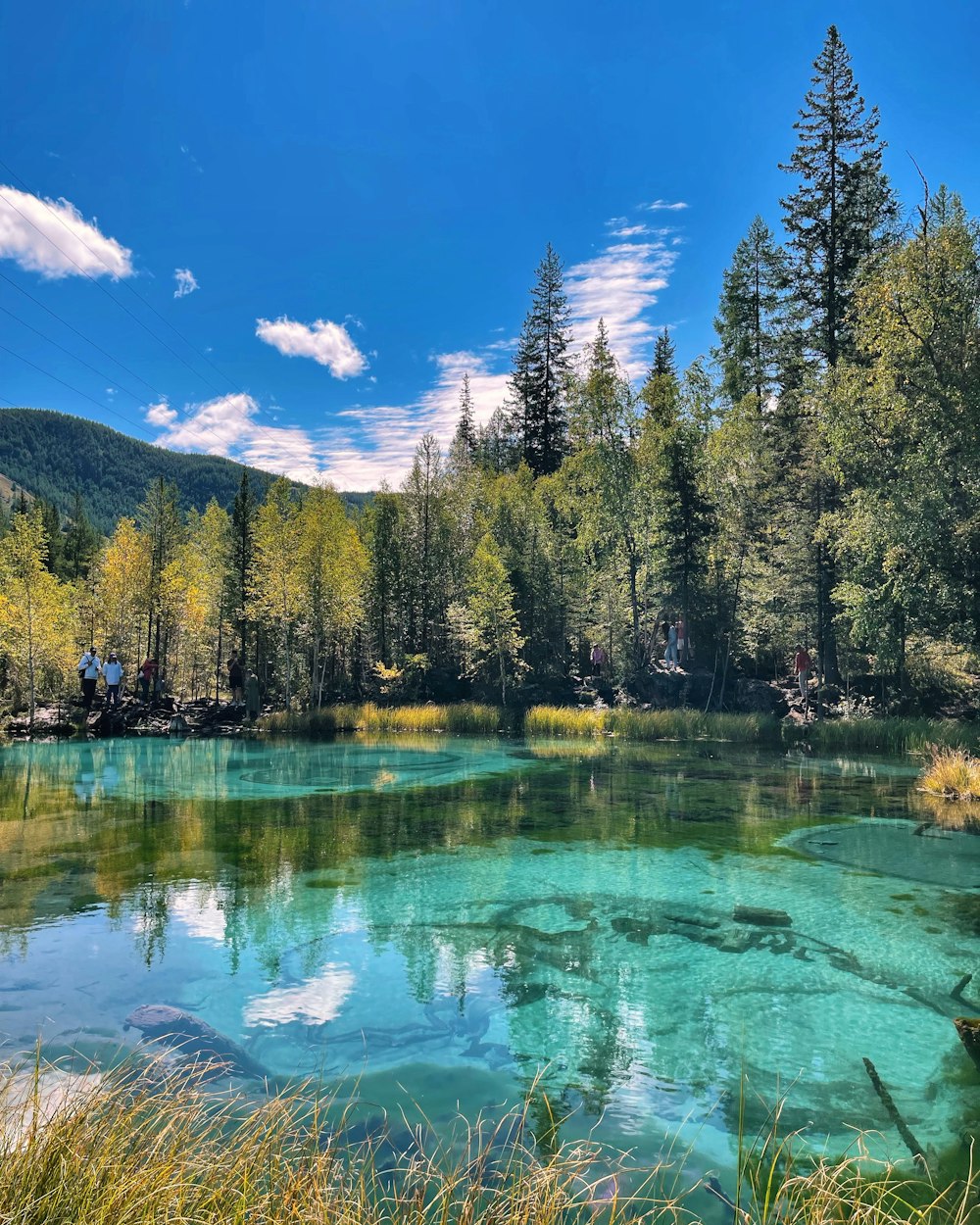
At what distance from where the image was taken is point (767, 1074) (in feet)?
17.8

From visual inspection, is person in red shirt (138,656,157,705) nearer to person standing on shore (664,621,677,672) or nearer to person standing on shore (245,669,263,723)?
person standing on shore (245,669,263,723)

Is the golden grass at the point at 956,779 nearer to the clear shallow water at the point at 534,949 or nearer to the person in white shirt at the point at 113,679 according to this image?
the clear shallow water at the point at 534,949

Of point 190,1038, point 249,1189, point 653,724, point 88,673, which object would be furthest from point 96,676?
point 249,1189

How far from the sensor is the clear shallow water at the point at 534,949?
5367mm

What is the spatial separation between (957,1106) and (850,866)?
6.23 m

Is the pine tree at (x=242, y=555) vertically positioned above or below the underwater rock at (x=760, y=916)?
above

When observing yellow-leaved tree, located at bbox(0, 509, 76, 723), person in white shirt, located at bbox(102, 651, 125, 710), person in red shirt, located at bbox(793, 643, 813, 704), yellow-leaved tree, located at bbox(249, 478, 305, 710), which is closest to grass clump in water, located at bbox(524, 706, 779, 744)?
person in red shirt, located at bbox(793, 643, 813, 704)

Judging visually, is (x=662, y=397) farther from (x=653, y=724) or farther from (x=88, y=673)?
(x=88, y=673)

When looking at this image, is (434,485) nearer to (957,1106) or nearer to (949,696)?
(949,696)

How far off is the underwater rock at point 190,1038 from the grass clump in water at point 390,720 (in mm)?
25863

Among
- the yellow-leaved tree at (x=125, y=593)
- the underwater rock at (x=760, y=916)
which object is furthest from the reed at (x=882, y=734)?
the yellow-leaved tree at (x=125, y=593)

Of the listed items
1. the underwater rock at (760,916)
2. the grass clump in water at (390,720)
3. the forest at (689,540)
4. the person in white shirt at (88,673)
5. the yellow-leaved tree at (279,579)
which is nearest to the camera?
the underwater rock at (760,916)

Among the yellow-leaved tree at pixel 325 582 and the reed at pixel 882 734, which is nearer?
the reed at pixel 882 734

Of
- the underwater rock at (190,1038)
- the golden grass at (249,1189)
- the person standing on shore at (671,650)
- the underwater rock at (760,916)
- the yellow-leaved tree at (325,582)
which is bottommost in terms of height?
the underwater rock at (760,916)
